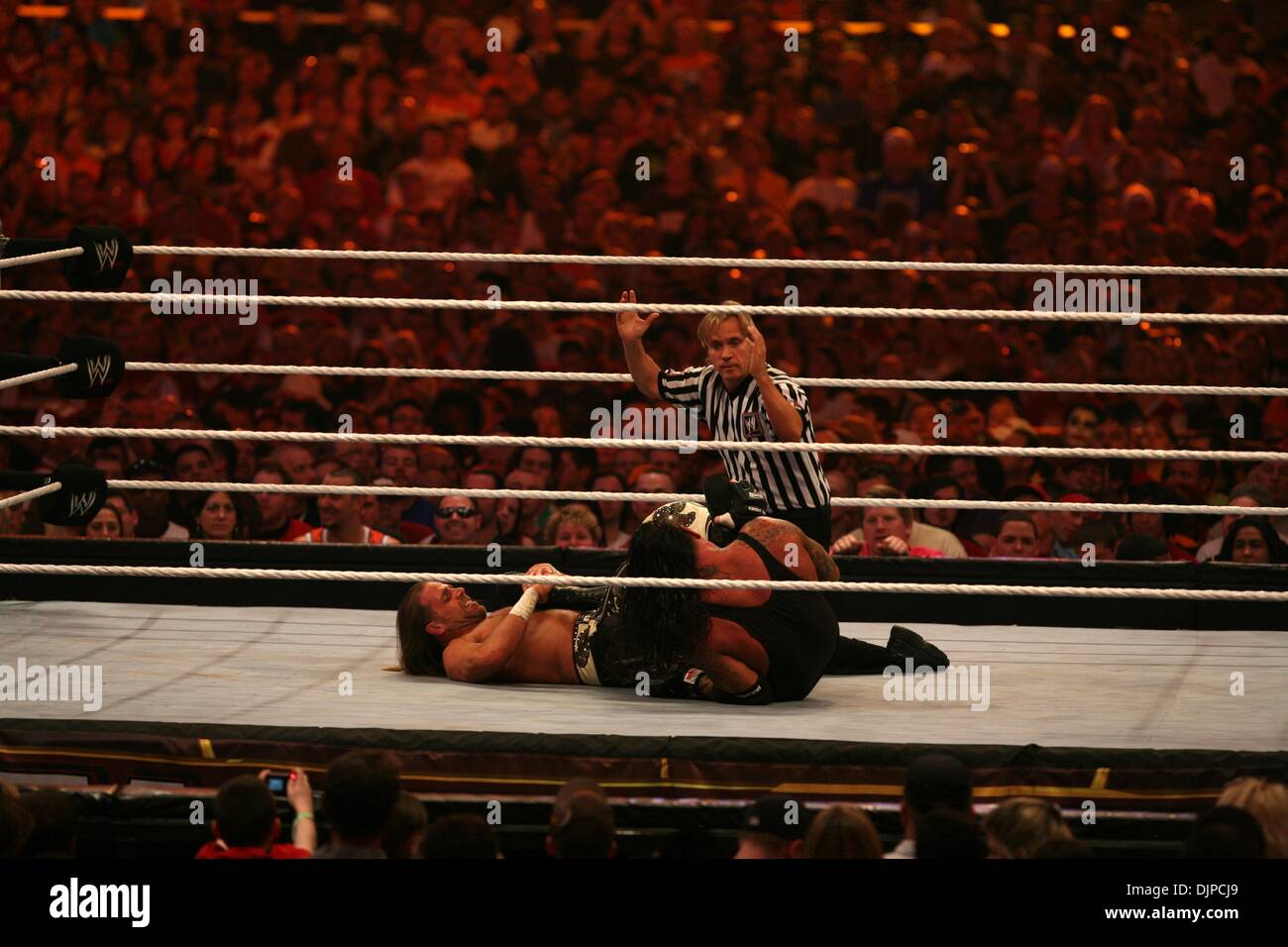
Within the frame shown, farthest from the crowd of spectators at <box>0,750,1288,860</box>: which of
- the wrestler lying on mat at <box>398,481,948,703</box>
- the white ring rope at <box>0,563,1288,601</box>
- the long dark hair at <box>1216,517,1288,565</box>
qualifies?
the long dark hair at <box>1216,517,1288,565</box>

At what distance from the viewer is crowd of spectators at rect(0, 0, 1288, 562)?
504cm

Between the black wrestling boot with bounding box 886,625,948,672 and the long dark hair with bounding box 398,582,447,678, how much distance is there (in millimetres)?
989

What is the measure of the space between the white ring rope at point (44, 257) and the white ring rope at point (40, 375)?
0.22m

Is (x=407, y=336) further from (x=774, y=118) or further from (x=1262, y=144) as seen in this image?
(x=1262, y=144)

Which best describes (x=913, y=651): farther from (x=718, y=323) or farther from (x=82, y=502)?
(x=82, y=502)

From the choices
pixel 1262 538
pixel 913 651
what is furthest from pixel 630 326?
pixel 1262 538

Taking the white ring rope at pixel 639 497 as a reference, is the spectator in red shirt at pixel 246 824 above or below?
below

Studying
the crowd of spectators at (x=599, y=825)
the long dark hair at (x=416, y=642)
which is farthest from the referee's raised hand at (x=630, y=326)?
the crowd of spectators at (x=599, y=825)

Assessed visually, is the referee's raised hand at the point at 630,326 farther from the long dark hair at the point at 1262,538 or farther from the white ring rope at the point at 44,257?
the long dark hair at the point at 1262,538

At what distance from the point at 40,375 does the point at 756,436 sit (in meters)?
1.53

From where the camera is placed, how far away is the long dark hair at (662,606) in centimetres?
325

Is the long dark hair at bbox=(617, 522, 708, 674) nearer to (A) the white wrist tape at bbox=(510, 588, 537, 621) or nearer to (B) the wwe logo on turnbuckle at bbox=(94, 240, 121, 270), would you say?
(A) the white wrist tape at bbox=(510, 588, 537, 621)

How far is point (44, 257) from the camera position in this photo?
10.8ft
